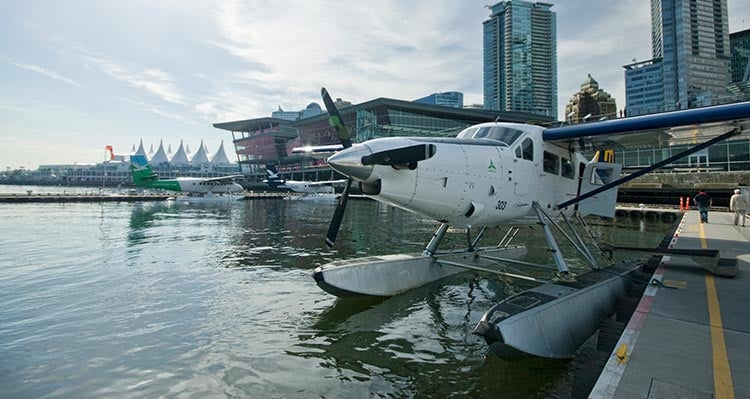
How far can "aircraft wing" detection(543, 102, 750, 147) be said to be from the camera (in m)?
7.53

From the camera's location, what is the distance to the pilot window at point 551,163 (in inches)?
370

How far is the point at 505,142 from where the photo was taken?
838 centimetres

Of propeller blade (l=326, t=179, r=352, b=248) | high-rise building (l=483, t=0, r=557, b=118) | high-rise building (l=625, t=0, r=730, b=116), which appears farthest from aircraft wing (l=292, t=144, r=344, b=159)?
high-rise building (l=483, t=0, r=557, b=118)

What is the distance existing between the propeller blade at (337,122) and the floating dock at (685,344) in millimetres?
5618

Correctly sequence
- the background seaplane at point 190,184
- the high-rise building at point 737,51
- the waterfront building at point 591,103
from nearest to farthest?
the background seaplane at point 190,184
the waterfront building at point 591,103
the high-rise building at point 737,51

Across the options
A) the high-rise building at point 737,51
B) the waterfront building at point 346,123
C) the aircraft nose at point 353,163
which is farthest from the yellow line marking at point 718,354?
the high-rise building at point 737,51

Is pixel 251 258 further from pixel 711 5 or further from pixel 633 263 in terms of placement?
pixel 711 5

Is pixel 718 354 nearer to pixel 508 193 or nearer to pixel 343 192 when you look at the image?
pixel 508 193

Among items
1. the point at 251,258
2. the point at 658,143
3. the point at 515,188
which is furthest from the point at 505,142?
the point at 251,258

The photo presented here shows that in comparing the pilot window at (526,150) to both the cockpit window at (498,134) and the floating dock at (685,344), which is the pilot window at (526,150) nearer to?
the cockpit window at (498,134)

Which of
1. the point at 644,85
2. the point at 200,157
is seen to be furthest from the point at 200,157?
the point at 644,85

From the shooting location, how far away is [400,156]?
241 inches

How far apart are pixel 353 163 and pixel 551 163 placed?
6063mm

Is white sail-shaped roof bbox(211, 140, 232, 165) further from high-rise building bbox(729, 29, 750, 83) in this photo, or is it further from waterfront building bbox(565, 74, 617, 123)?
high-rise building bbox(729, 29, 750, 83)
